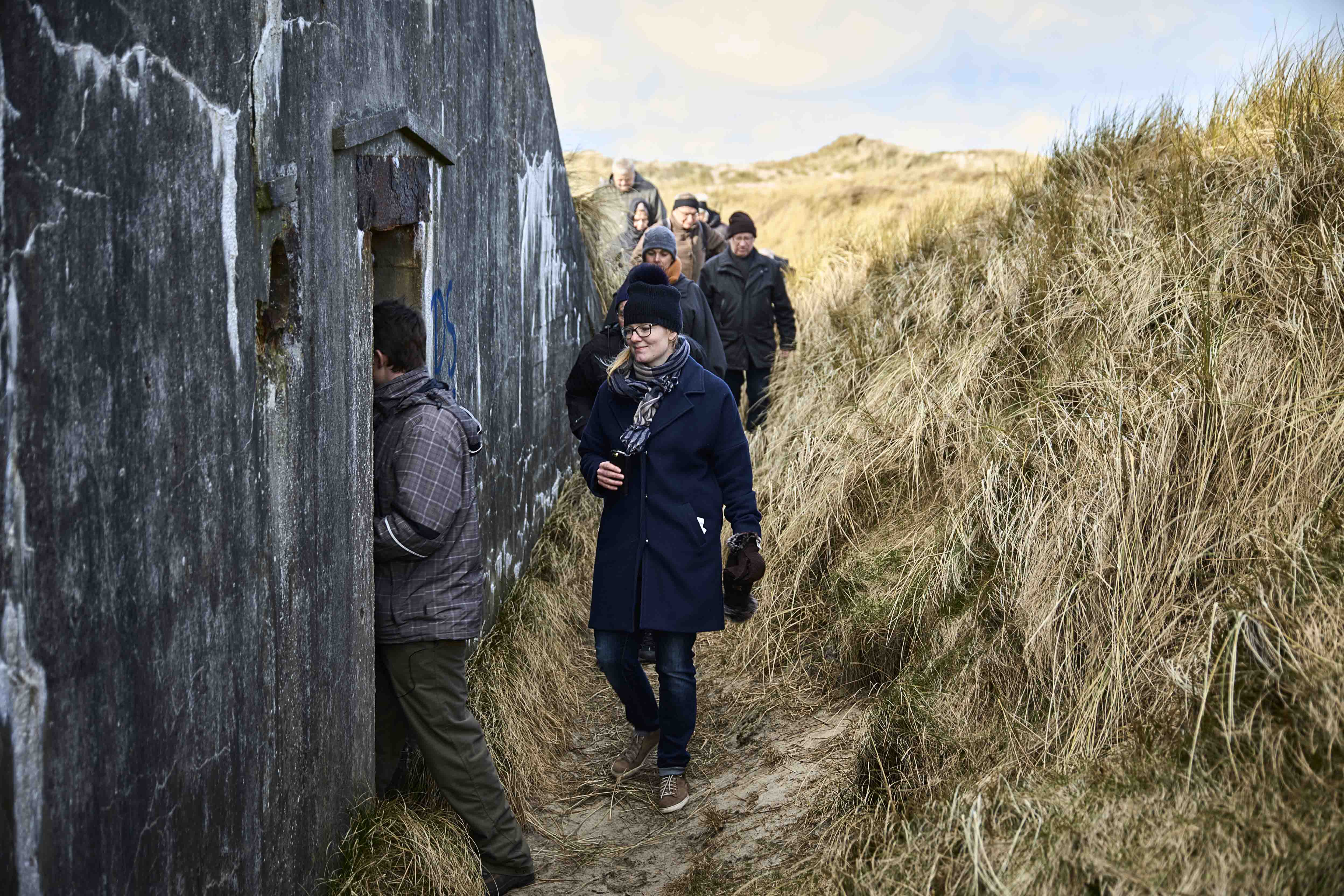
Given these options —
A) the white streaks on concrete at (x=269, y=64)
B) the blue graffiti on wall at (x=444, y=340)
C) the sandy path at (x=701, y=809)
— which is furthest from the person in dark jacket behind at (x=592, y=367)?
the white streaks on concrete at (x=269, y=64)

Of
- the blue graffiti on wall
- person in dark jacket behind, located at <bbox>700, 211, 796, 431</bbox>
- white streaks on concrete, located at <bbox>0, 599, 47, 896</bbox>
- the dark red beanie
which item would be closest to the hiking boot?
the blue graffiti on wall

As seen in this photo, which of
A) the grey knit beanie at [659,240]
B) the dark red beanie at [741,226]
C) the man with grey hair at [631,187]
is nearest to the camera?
the grey knit beanie at [659,240]

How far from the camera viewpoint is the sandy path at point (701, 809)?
11.8 feet

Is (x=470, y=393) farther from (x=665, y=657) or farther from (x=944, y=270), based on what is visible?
(x=944, y=270)

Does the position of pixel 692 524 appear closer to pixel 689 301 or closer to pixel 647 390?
pixel 647 390

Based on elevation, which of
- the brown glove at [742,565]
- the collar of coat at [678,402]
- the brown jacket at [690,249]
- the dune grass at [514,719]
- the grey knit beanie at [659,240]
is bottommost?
the dune grass at [514,719]

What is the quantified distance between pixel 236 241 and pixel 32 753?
3.71 feet

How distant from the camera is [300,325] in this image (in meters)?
2.71

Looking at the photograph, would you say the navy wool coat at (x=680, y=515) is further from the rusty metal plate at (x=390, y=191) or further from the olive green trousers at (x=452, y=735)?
the rusty metal plate at (x=390, y=191)

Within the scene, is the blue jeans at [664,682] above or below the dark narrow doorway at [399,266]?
below

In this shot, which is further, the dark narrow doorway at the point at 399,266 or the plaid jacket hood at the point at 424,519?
the dark narrow doorway at the point at 399,266

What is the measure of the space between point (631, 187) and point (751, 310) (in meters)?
2.47

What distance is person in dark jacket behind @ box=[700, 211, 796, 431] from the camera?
7.96 metres

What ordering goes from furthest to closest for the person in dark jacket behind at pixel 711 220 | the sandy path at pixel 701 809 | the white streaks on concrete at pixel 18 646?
the person in dark jacket behind at pixel 711 220
the sandy path at pixel 701 809
the white streaks on concrete at pixel 18 646
